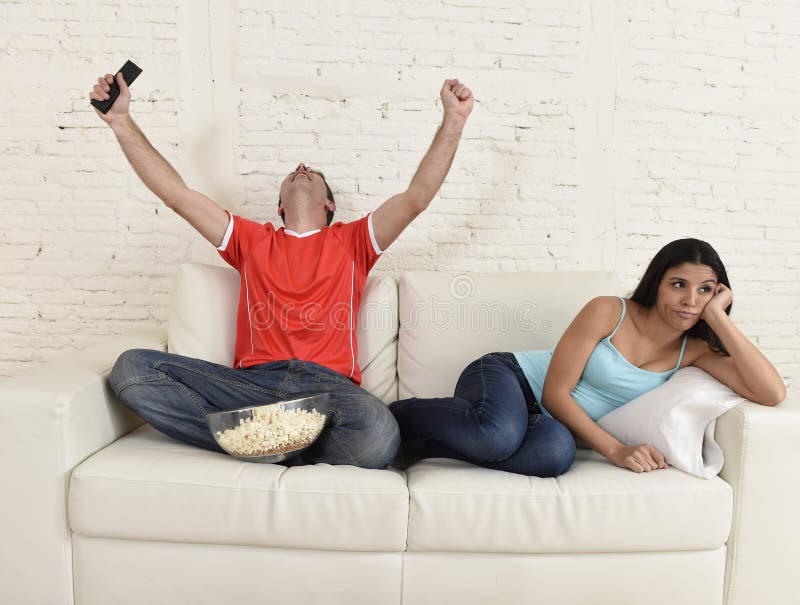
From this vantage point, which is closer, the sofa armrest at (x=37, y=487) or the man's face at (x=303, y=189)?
the sofa armrest at (x=37, y=487)

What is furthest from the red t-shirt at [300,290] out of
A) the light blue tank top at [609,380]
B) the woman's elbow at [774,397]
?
the woman's elbow at [774,397]

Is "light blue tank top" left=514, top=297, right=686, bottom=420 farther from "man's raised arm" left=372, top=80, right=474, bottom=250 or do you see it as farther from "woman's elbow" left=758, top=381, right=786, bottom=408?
"man's raised arm" left=372, top=80, right=474, bottom=250

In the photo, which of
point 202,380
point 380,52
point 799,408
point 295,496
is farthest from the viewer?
point 380,52

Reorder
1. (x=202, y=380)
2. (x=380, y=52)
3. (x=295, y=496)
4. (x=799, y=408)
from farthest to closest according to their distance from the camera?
(x=380, y=52) → (x=202, y=380) → (x=799, y=408) → (x=295, y=496)

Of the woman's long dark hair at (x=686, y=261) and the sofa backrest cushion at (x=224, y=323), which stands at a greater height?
the woman's long dark hair at (x=686, y=261)

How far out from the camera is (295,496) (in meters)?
1.64

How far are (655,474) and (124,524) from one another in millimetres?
1344

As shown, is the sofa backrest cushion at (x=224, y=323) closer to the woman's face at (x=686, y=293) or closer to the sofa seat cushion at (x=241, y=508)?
the sofa seat cushion at (x=241, y=508)

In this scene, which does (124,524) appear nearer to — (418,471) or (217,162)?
(418,471)

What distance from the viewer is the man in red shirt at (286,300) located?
1.86m

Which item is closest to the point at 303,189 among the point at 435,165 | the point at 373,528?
the point at 435,165

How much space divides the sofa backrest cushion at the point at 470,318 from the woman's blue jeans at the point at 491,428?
19 cm

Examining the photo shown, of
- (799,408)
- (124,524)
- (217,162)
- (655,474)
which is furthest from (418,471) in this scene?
(217,162)

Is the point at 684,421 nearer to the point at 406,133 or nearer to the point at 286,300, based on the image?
the point at 286,300
